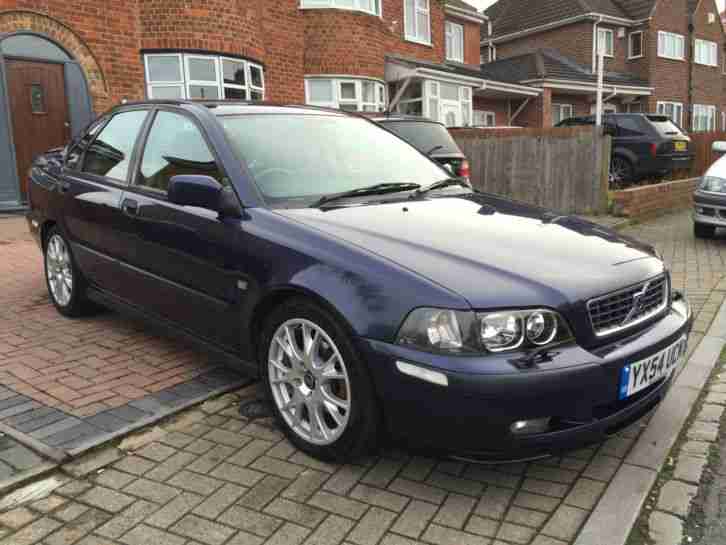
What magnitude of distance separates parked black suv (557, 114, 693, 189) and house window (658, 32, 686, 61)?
718 inches

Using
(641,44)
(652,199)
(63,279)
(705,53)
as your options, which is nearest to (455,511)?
(63,279)

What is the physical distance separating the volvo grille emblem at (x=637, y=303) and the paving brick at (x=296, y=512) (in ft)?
4.99

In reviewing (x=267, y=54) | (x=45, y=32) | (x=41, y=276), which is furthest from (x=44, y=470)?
(x=267, y=54)

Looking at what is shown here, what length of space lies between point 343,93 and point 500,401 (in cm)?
1545

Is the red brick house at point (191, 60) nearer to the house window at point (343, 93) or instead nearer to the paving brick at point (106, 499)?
the house window at point (343, 93)

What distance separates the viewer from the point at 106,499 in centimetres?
273

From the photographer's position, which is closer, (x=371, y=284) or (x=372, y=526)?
(x=372, y=526)

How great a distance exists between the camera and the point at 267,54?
15.1 metres

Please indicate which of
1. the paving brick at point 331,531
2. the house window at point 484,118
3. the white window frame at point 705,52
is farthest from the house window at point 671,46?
the paving brick at point 331,531

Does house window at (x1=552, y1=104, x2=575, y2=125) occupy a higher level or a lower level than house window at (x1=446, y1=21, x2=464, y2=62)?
lower

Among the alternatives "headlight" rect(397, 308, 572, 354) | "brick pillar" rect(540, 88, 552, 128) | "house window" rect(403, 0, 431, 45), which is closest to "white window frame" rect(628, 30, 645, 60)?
"brick pillar" rect(540, 88, 552, 128)

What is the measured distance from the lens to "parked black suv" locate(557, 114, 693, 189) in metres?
14.1

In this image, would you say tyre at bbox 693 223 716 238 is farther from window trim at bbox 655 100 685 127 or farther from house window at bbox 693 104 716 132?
house window at bbox 693 104 716 132

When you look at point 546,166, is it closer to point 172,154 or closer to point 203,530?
point 172,154
